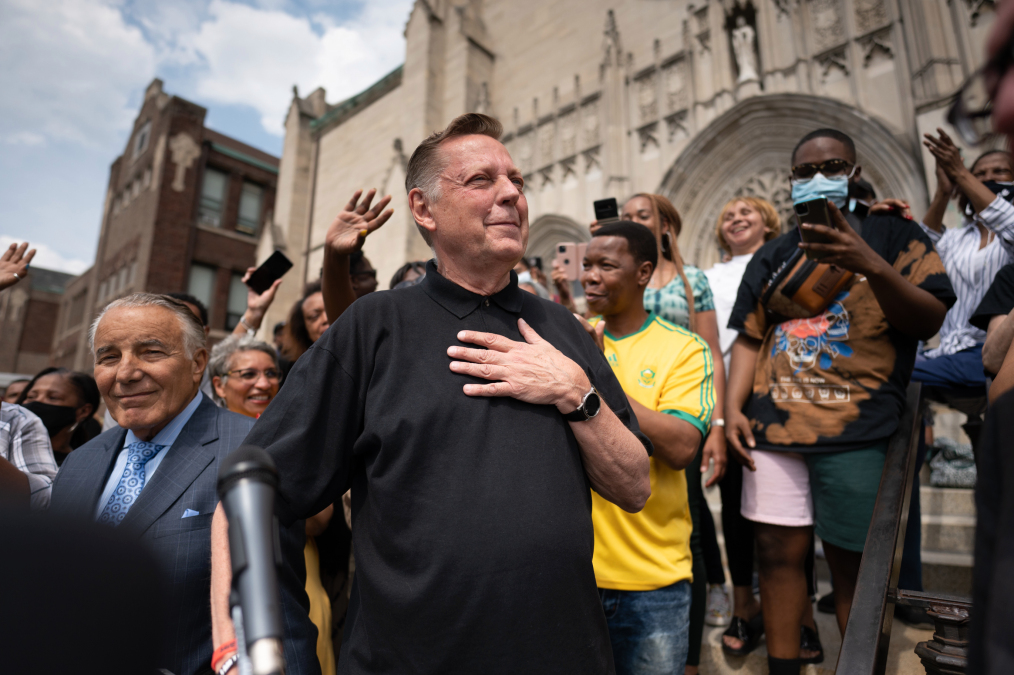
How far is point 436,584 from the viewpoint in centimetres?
119

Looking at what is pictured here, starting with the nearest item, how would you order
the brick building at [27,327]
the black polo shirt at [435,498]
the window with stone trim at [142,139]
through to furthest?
1. the black polo shirt at [435,498]
2. the window with stone trim at [142,139]
3. the brick building at [27,327]

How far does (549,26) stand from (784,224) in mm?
7479

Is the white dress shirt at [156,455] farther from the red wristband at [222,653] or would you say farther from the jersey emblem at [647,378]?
the jersey emblem at [647,378]

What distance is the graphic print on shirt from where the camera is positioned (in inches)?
94.3

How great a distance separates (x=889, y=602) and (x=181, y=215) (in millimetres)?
23525

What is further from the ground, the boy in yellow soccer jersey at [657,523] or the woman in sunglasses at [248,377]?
the woman in sunglasses at [248,377]

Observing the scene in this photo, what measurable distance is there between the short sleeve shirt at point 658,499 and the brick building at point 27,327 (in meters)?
35.7

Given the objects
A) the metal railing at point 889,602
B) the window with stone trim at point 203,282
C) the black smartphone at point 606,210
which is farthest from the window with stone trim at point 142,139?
the metal railing at point 889,602

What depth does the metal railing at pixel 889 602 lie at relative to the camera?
1.38m

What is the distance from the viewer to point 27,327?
98.9 feet

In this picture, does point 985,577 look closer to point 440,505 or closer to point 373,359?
point 440,505

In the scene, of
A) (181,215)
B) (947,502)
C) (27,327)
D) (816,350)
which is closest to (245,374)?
(816,350)

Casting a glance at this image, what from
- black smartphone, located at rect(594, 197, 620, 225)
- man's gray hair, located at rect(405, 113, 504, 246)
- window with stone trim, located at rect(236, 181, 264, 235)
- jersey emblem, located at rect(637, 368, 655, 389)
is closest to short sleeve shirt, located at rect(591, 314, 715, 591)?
jersey emblem, located at rect(637, 368, 655, 389)

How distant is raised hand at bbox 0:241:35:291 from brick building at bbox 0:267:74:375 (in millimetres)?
33190
